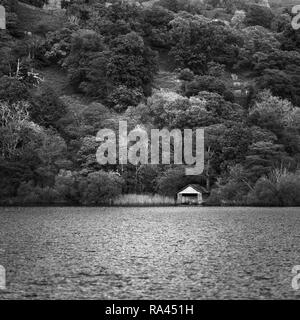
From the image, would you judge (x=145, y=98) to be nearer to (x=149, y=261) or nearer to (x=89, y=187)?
(x=89, y=187)

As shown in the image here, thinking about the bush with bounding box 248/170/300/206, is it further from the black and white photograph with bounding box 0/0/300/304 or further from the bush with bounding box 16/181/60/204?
the bush with bounding box 16/181/60/204

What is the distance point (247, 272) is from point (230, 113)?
81347 millimetres

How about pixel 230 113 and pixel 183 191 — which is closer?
pixel 183 191

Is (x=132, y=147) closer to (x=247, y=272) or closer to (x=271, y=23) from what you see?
(x=247, y=272)

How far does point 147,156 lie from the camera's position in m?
88.1

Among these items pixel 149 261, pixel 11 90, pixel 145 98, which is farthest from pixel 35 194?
pixel 149 261

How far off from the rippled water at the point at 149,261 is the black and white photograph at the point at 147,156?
0.36 ft

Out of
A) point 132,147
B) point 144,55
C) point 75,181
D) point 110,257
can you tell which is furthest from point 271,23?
point 110,257

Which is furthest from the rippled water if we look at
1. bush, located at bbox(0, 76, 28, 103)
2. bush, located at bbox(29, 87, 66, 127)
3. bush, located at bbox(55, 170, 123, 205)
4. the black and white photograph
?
bush, located at bbox(0, 76, 28, 103)

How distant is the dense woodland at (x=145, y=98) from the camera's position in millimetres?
79562

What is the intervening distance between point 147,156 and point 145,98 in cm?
2848

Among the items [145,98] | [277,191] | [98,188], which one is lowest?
[277,191]

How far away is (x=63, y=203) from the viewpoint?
264 feet

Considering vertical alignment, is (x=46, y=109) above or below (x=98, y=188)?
above
